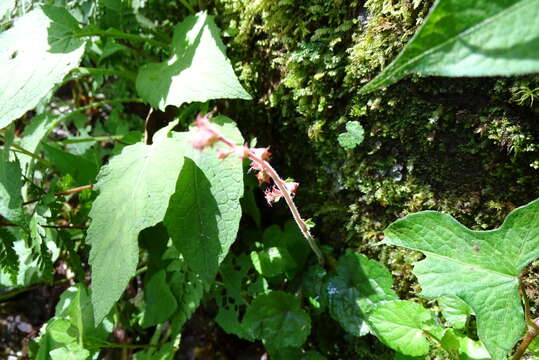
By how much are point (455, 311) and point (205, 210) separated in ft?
2.58

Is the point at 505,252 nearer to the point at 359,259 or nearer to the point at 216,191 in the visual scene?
the point at 359,259

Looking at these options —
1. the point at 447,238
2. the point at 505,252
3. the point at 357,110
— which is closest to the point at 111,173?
the point at 357,110

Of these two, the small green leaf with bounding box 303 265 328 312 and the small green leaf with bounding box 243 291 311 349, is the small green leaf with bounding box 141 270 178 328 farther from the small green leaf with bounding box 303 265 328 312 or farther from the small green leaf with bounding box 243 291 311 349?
the small green leaf with bounding box 303 265 328 312

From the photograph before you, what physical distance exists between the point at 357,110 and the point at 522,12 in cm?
78

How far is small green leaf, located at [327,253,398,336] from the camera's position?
136 cm

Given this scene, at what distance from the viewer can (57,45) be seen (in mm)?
1664

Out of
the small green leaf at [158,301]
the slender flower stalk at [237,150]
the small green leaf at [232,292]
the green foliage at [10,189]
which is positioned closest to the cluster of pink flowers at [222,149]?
the slender flower stalk at [237,150]

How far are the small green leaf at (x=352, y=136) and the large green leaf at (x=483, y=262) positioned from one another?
13.6 inches

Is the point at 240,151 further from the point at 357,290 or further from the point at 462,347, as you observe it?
the point at 462,347

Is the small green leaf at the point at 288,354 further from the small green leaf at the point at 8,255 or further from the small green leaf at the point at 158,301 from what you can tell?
the small green leaf at the point at 8,255

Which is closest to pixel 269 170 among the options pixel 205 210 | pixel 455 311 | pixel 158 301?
pixel 205 210

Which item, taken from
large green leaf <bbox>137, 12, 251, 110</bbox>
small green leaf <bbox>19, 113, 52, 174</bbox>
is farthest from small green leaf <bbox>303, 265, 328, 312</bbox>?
small green leaf <bbox>19, 113, 52, 174</bbox>

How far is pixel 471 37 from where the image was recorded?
59cm

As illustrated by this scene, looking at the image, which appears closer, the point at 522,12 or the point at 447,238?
the point at 522,12
